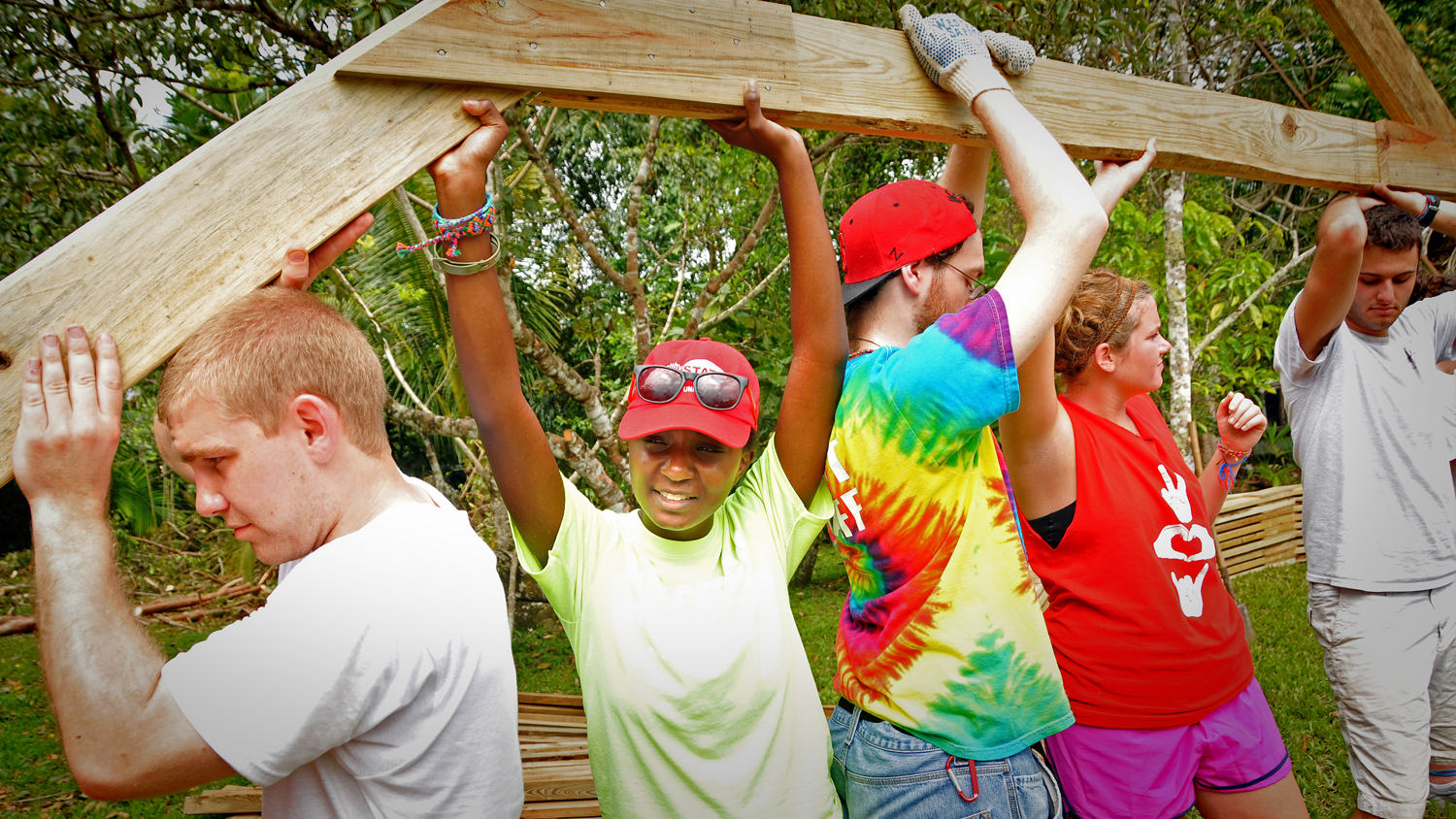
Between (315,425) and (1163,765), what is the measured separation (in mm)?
2197

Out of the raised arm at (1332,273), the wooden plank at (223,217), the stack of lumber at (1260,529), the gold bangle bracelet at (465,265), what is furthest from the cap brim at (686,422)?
the stack of lumber at (1260,529)

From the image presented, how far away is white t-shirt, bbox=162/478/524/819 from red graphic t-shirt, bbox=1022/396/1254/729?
1.57m

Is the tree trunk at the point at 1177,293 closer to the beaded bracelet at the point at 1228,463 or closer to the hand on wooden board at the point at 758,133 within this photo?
the beaded bracelet at the point at 1228,463

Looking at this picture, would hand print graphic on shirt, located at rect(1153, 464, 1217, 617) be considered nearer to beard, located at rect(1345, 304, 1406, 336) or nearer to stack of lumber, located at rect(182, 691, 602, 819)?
→ beard, located at rect(1345, 304, 1406, 336)

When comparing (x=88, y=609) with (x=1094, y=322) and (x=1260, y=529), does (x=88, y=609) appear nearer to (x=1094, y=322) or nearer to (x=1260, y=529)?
(x=1094, y=322)

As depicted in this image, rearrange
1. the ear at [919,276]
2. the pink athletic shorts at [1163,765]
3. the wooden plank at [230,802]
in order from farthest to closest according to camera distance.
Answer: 1. the wooden plank at [230,802]
2. the pink athletic shorts at [1163,765]
3. the ear at [919,276]

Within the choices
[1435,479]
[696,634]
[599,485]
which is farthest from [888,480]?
[599,485]

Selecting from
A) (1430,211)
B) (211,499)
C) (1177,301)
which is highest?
(1177,301)

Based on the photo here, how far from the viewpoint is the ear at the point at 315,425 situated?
1343mm

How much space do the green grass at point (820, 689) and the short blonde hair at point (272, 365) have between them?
3.27 metres

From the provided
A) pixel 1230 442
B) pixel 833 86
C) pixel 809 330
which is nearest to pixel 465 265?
pixel 809 330

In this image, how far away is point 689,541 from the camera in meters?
1.99

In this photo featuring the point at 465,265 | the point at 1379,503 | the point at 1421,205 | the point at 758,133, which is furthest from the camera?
the point at 1379,503

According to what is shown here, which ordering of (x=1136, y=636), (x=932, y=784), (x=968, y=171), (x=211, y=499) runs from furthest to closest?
(x=968, y=171), (x=1136, y=636), (x=932, y=784), (x=211, y=499)
